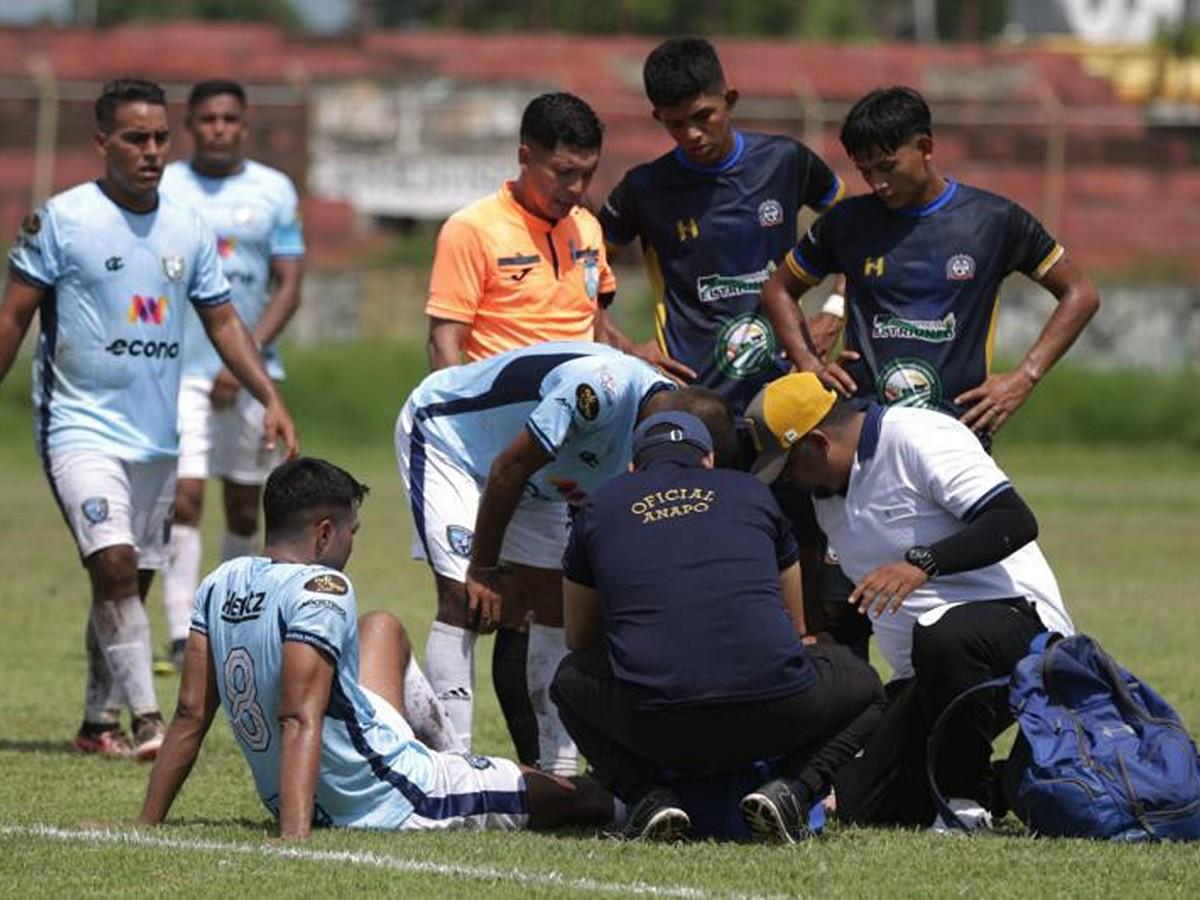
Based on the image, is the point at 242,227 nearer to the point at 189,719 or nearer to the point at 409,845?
the point at 189,719

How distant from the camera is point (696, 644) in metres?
6.93

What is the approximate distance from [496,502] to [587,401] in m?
0.47

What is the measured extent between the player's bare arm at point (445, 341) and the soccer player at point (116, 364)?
0.68m

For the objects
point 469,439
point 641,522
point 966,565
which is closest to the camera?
point 641,522

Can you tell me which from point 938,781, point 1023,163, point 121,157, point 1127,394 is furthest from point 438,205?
point 938,781

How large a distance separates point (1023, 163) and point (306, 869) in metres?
33.4

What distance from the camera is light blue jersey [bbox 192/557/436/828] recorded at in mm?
6895

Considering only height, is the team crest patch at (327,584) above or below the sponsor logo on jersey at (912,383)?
below

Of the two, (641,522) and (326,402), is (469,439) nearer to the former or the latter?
(641,522)

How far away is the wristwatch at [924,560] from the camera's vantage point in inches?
291

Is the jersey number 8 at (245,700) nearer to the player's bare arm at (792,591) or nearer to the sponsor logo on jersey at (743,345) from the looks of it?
the player's bare arm at (792,591)

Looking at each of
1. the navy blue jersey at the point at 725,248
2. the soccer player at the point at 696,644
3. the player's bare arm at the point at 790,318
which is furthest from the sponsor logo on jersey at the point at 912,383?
the soccer player at the point at 696,644

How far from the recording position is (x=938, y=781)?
780cm

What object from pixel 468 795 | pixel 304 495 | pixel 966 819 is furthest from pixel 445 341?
pixel 966 819
